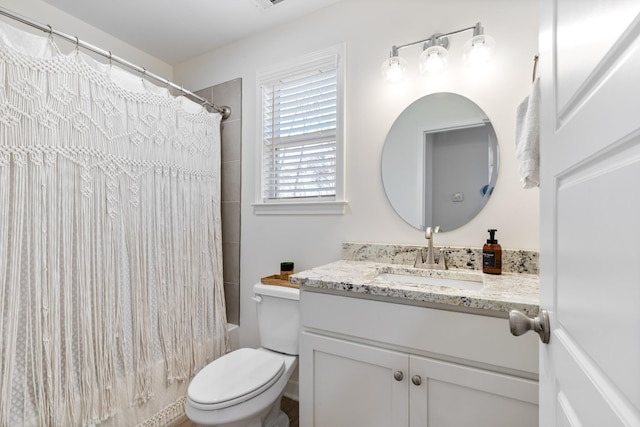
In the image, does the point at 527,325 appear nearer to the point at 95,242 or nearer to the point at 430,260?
the point at 430,260

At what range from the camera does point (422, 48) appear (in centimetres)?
151

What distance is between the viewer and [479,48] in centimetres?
132

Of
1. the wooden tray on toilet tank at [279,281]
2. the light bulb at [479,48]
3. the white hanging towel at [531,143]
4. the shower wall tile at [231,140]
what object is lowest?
the wooden tray on toilet tank at [279,281]

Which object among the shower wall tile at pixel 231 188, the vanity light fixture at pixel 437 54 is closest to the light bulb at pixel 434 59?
the vanity light fixture at pixel 437 54

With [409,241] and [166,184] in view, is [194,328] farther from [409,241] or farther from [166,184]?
[409,241]

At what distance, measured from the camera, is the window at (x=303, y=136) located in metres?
1.75

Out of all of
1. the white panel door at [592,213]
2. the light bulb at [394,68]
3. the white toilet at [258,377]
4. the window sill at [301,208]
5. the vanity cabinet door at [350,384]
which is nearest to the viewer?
the white panel door at [592,213]

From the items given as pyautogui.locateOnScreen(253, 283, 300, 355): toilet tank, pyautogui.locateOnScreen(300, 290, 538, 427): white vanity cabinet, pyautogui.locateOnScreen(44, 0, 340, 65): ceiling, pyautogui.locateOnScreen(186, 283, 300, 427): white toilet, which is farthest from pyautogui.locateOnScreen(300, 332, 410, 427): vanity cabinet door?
pyautogui.locateOnScreen(44, 0, 340, 65): ceiling

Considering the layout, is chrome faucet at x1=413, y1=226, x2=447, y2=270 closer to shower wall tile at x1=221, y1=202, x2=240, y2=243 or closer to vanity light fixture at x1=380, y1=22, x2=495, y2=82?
vanity light fixture at x1=380, y1=22, x2=495, y2=82

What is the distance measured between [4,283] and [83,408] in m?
0.64

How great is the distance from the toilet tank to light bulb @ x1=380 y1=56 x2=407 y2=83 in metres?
1.22

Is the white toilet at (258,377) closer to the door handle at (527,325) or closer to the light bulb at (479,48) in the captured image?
the door handle at (527,325)

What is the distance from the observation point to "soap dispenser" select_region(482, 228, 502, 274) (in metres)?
1.26

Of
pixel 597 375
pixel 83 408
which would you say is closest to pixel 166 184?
pixel 83 408
